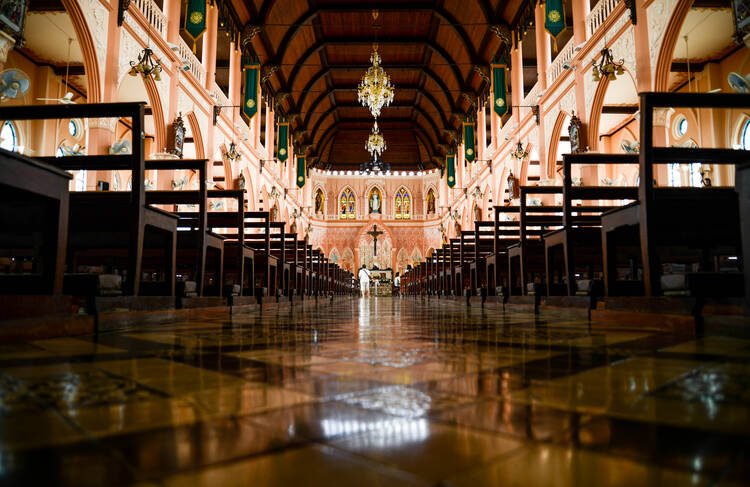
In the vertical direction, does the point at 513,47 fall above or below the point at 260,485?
above

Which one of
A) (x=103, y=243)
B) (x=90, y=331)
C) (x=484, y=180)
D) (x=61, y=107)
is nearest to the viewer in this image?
(x=90, y=331)

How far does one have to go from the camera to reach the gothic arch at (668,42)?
7668mm

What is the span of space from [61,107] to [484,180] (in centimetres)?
1852

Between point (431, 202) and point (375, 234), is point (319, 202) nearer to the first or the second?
point (375, 234)

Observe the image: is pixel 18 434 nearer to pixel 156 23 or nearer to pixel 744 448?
pixel 744 448

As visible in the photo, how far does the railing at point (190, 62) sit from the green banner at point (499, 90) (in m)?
8.45

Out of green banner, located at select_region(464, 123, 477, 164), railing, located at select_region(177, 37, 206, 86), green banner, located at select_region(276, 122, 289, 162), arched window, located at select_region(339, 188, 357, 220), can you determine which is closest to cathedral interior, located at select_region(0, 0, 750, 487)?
railing, located at select_region(177, 37, 206, 86)

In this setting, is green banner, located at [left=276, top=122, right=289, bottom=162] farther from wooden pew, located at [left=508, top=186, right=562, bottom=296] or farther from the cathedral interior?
wooden pew, located at [left=508, top=186, right=562, bottom=296]

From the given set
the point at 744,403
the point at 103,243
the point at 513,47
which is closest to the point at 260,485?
the point at 744,403

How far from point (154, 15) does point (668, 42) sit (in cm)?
1009

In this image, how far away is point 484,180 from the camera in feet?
66.0

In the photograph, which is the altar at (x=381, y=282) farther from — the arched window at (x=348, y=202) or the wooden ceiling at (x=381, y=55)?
the wooden ceiling at (x=381, y=55)

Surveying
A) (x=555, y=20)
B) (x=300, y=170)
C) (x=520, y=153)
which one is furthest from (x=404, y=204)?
(x=555, y=20)

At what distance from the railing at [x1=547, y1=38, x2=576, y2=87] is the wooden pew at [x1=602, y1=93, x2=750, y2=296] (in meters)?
9.26
